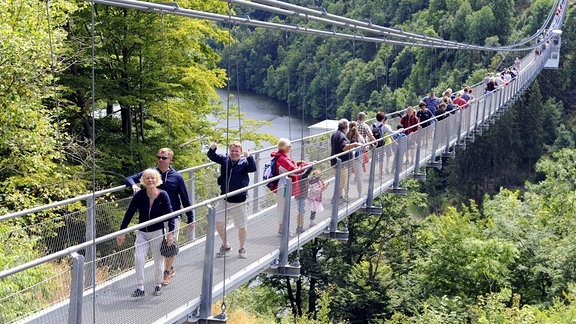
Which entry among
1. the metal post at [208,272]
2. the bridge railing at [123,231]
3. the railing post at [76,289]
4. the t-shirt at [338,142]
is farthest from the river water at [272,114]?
the railing post at [76,289]

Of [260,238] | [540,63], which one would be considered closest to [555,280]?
[260,238]

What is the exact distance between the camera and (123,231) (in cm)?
495

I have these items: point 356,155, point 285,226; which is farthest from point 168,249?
point 356,155

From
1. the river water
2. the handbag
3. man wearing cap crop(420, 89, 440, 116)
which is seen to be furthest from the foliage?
the river water

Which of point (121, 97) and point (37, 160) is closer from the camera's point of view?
point (37, 160)

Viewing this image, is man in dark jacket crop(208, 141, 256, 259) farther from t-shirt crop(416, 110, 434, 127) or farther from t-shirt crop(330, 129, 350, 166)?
t-shirt crop(416, 110, 434, 127)

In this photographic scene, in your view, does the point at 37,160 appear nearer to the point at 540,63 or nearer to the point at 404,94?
the point at 540,63

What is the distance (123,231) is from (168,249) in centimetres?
69

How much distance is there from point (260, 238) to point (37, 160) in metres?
4.32

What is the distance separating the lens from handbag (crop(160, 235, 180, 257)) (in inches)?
219

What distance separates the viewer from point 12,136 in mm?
10133

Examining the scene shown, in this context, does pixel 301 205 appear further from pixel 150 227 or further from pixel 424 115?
pixel 424 115

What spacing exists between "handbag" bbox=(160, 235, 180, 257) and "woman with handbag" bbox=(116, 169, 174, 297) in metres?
0.02

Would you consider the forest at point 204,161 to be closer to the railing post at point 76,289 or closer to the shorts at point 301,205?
the railing post at point 76,289
